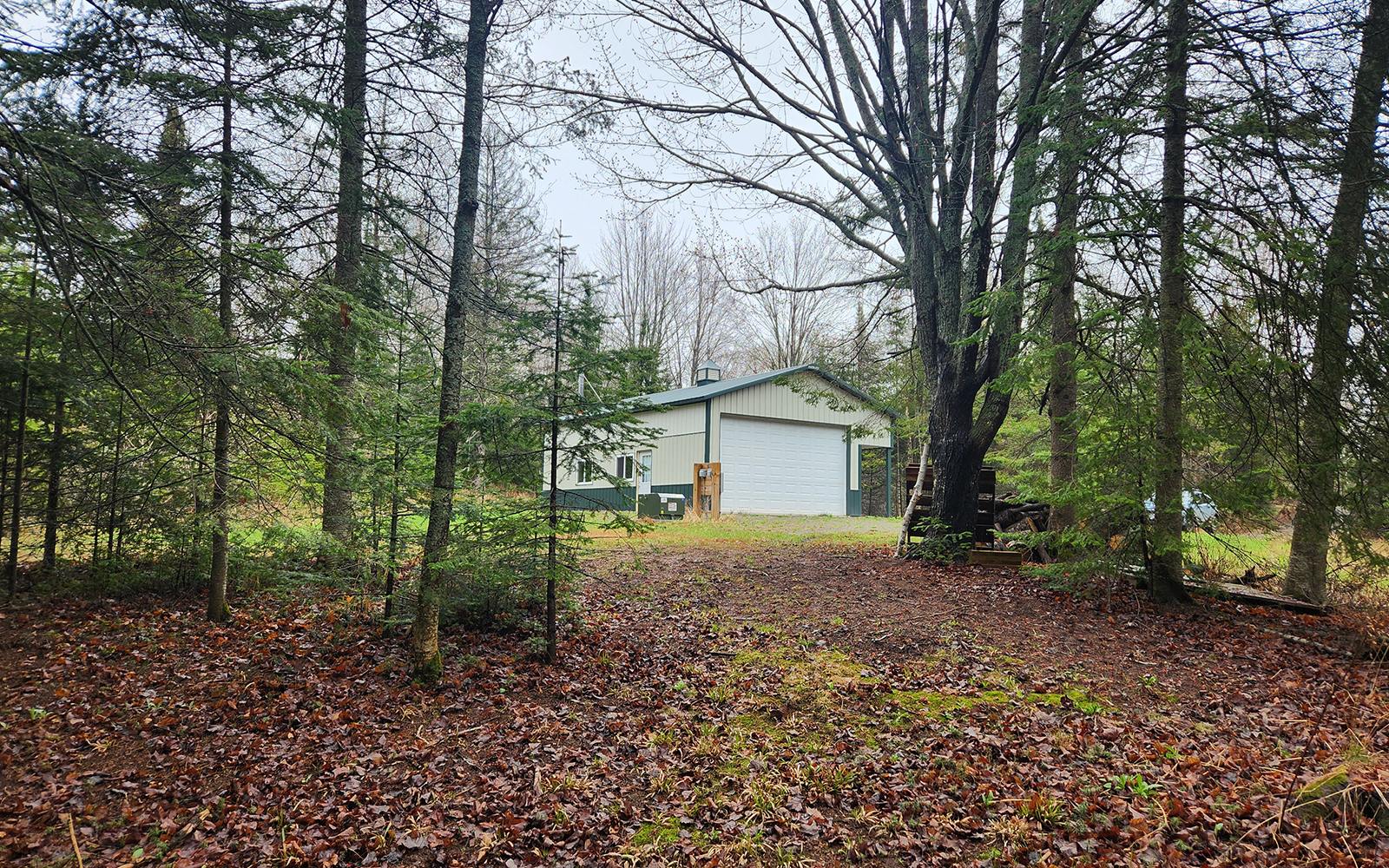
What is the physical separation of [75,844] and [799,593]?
6008 millimetres

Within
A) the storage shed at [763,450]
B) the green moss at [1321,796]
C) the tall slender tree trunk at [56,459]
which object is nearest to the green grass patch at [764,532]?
the storage shed at [763,450]

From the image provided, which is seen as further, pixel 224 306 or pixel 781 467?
pixel 781 467

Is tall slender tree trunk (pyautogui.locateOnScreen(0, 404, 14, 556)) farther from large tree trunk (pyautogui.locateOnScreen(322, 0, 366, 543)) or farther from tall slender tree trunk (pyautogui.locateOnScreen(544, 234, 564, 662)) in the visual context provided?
tall slender tree trunk (pyautogui.locateOnScreen(544, 234, 564, 662))

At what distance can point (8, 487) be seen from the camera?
221 inches

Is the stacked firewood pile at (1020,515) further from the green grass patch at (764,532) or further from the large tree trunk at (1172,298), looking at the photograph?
the large tree trunk at (1172,298)

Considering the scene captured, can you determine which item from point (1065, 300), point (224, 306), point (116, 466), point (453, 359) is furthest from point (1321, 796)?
point (116, 466)

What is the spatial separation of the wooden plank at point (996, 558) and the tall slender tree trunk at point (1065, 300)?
23.2 inches

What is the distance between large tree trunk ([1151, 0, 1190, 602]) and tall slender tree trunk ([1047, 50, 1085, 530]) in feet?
2.40

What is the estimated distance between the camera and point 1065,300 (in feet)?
27.2

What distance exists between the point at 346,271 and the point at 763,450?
13284mm

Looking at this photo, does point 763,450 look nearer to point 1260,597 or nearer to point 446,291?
point 1260,597

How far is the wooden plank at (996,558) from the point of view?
28.8 feet

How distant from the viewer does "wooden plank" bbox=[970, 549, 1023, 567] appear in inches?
346

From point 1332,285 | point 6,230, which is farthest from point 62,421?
point 1332,285
